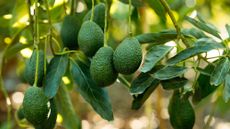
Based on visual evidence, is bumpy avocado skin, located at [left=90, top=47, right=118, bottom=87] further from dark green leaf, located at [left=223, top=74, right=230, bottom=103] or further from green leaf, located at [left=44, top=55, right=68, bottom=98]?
dark green leaf, located at [left=223, top=74, right=230, bottom=103]

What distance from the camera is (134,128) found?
11.6ft

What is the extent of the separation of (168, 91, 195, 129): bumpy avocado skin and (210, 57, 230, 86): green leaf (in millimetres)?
89

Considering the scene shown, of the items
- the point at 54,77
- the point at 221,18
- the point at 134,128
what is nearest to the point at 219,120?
the point at 134,128

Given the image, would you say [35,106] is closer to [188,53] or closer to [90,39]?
[90,39]

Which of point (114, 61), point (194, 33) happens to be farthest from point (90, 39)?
point (194, 33)

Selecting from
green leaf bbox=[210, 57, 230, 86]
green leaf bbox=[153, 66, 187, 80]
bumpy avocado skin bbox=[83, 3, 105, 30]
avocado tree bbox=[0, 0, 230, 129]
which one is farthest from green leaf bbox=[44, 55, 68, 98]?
green leaf bbox=[210, 57, 230, 86]

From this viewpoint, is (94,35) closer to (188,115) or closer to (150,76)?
(150,76)

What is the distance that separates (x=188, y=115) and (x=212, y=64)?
13cm

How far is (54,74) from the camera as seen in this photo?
1.27 m

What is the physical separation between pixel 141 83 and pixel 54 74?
189mm

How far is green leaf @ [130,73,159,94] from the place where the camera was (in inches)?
48.9

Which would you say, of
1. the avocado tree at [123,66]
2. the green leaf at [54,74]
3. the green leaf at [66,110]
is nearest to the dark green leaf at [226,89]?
the avocado tree at [123,66]

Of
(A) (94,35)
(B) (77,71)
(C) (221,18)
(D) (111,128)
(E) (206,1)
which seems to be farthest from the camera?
(D) (111,128)

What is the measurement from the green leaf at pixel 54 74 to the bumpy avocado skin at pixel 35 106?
54mm
